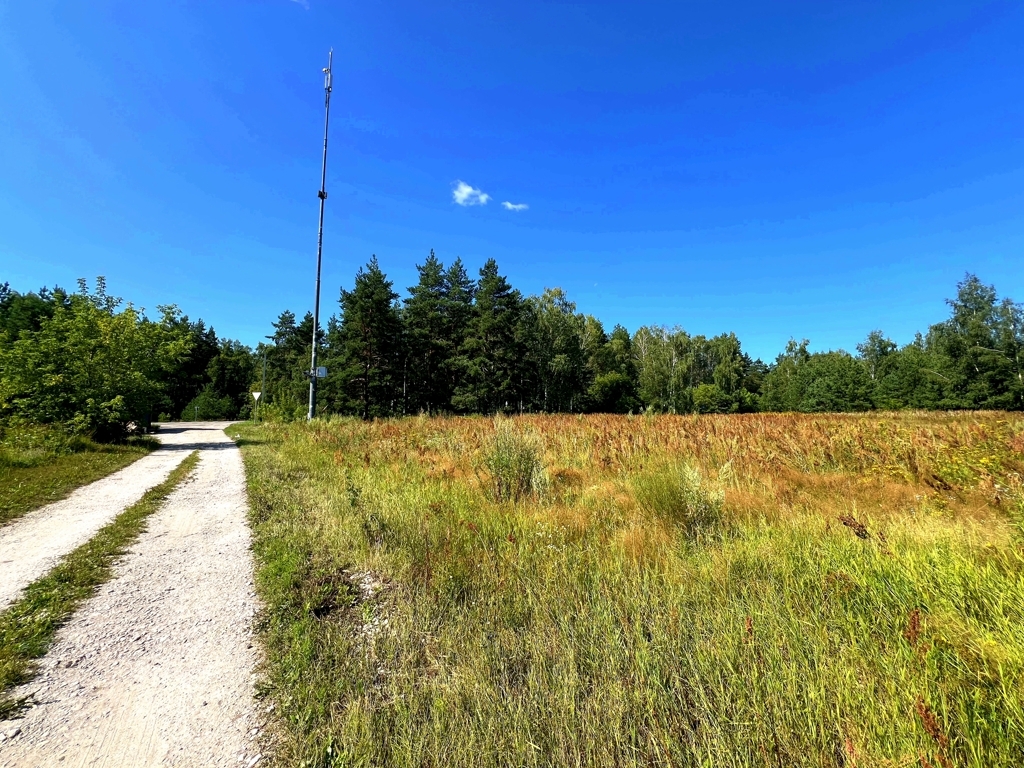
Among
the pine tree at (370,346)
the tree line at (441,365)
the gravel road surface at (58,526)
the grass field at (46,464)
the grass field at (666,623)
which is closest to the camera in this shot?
the grass field at (666,623)

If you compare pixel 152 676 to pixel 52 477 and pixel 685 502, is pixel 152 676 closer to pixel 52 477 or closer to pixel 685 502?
pixel 685 502

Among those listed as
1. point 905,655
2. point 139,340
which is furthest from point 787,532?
point 139,340

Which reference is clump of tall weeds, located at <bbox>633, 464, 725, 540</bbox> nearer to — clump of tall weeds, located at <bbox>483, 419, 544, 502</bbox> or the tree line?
clump of tall weeds, located at <bbox>483, 419, 544, 502</bbox>

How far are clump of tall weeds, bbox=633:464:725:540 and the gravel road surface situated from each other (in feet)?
18.3

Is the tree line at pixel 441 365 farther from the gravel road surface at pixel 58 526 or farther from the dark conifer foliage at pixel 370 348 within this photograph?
the gravel road surface at pixel 58 526

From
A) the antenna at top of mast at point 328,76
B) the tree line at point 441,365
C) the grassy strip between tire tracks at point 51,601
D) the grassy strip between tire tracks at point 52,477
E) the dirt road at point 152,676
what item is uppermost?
the antenna at top of mast at point 328,76

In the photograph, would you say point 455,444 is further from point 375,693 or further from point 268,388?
point 268,388

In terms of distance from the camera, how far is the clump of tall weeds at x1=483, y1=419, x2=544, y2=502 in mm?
5188

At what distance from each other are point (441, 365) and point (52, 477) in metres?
30.8

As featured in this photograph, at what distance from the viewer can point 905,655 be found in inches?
68.4

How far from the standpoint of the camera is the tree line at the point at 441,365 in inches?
515

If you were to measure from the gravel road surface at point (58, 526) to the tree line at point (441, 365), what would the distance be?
7.31m

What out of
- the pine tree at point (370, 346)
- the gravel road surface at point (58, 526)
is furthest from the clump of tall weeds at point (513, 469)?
the pine tree at point (370, 346)

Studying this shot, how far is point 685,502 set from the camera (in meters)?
3.95
